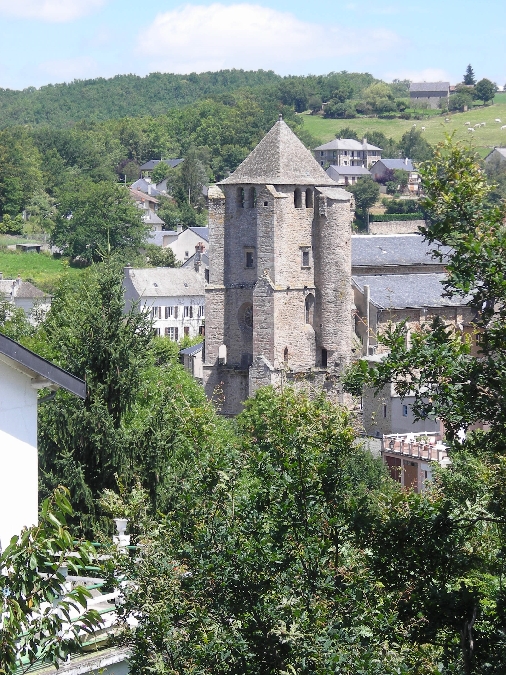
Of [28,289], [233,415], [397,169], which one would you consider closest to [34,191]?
[397,169]

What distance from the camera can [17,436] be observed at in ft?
34.9

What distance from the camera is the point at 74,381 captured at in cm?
1121

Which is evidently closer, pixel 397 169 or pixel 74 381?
pixel 74 381

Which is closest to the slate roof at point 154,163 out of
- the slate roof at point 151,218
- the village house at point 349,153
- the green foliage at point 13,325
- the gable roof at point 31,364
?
the village house at point 349,153

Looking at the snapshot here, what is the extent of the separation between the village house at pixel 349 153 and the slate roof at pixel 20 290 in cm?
7935

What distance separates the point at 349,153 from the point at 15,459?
519ft

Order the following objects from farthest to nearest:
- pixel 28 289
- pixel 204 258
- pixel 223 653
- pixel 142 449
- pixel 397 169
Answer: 1. pixel 397 169
2. pixel 204 258
3. pixel 28 289
4. pixel 142 449
5. pixel 223 653

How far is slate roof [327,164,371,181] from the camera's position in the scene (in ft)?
497

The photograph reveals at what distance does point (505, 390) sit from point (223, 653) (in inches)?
109

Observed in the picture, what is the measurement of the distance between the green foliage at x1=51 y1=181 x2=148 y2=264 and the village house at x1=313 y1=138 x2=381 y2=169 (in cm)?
5076

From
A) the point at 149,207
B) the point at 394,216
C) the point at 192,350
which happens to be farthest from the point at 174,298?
the point at 149,207

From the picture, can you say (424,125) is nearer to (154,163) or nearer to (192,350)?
(154,163)

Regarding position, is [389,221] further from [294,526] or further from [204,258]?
[294,526]

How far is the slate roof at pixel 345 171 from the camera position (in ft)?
497
